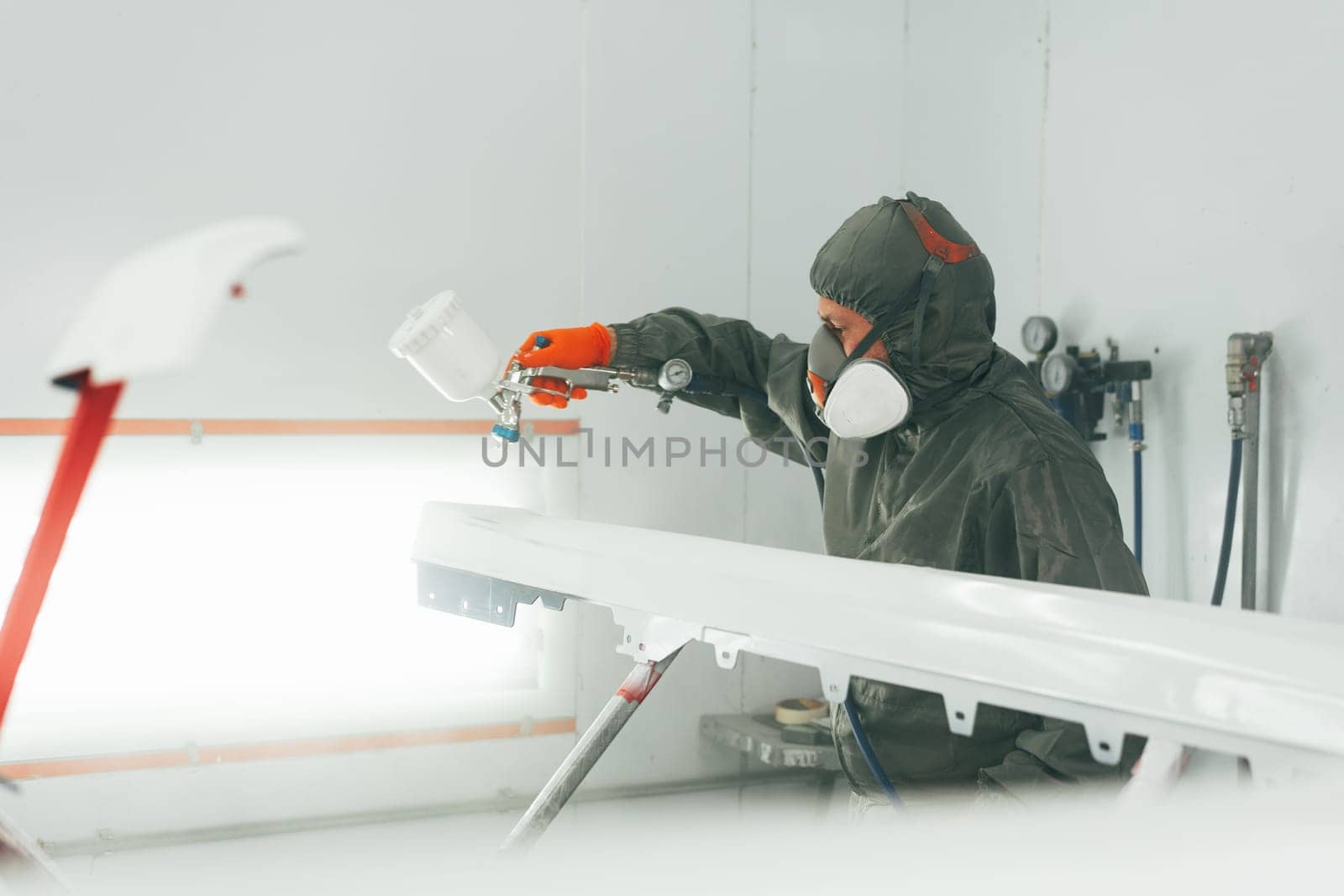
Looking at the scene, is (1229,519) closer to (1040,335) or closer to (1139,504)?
(1139,504)

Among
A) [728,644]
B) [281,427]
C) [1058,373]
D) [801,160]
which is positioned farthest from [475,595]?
[801,160]

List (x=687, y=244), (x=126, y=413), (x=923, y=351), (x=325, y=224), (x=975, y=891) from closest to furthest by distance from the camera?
(x=975, y=891)
(x=923, y=351)
(x=126, y=413)
(x=325, y=224)
(x=687, y=244)

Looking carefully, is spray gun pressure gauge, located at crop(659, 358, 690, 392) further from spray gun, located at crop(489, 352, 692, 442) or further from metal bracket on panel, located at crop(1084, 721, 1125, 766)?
metal bracket on panel, located at crop(1084, 721, 1125, 766)

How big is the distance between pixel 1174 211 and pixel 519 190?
4.20 feet

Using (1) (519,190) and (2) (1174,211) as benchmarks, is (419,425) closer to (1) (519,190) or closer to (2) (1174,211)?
(1) (519,190)

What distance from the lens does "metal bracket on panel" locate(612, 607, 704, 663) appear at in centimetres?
95

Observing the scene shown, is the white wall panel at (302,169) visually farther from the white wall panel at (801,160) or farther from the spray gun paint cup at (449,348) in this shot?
the spray gun paint cup at (449,348)

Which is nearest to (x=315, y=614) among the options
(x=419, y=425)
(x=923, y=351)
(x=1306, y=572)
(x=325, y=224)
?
(x=419, y=425)

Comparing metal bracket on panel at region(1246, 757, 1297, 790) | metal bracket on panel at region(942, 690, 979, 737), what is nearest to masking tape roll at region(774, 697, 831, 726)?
metal bracket on panel at region(942, 690, 979, 737)

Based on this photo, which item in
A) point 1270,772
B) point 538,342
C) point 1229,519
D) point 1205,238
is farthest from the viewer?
point 1205,238

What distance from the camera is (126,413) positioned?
188 centimetres

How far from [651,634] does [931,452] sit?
0.57 metres

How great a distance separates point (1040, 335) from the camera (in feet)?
7.27

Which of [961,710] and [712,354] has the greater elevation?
[712,354]
